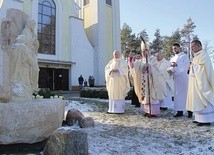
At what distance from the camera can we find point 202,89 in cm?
714

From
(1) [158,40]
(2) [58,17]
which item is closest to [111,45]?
(2) [58,17]

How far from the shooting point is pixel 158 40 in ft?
178

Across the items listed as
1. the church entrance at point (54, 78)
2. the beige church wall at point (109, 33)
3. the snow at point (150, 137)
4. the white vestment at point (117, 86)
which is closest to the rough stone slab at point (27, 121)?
the snow at point (150, 137)

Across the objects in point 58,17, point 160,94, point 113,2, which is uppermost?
point 113,2

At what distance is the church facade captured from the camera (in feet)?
94.3

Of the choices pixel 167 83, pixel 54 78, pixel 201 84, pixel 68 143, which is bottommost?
pixel 68 143

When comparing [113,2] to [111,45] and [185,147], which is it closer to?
[111,45]

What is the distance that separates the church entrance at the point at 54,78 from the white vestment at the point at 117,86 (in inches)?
769

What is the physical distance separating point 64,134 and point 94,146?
1014mm

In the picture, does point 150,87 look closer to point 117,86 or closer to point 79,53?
point 117,86

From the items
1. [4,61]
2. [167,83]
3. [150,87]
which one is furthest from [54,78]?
[4,61]

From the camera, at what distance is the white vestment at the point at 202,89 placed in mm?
7043

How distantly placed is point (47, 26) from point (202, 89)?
24.5 metres

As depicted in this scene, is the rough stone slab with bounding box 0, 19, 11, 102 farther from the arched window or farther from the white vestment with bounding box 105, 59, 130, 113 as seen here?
the arched window
